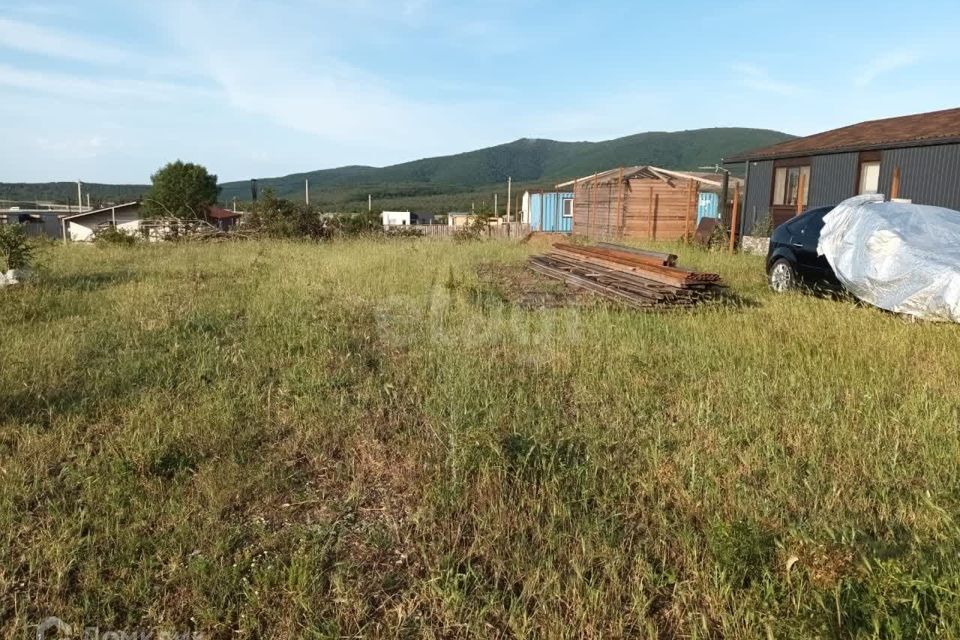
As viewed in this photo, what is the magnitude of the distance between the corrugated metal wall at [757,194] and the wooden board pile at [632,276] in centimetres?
1003

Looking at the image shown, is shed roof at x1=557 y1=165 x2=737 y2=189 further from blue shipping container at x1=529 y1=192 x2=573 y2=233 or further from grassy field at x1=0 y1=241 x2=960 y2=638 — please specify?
grassy field at x1=0 y1=241 x2=960 y2=638

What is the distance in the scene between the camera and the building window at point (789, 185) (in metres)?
18.5

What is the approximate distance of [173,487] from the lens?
10.6 ft

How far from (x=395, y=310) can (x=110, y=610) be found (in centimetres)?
647

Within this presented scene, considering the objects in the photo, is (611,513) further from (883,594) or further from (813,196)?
(813,196)

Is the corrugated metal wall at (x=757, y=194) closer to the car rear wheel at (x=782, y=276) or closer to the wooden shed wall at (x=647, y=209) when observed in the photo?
the wooden shed wall at (x=647, y=209)

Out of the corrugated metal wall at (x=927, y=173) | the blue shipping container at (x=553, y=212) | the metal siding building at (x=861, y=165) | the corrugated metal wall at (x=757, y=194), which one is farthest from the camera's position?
the blue shipping container at (x=553, y=212)

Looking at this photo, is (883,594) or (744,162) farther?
(744,162)

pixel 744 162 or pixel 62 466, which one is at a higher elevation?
pixel 744 162

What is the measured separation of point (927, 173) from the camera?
1513 centimetres

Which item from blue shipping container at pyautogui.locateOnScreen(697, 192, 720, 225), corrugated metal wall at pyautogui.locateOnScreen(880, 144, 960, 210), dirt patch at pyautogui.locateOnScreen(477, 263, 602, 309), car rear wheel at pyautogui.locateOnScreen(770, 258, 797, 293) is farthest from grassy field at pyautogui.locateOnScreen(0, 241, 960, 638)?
blue shipping container at pyautogui.locateOnScreen(697, 192, 720, 225)

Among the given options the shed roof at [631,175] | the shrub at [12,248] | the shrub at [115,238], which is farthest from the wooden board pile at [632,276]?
the shrub at [115,238]

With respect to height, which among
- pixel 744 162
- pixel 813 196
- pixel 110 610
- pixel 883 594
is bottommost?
pixel 110 610

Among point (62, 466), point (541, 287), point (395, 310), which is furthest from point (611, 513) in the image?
point (541, 287)
